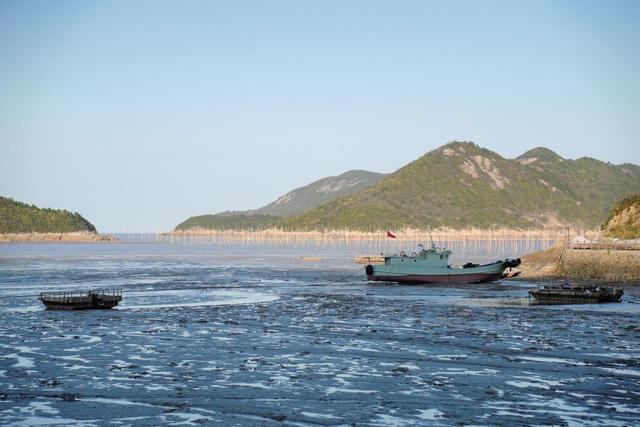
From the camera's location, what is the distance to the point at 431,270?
89.8 m

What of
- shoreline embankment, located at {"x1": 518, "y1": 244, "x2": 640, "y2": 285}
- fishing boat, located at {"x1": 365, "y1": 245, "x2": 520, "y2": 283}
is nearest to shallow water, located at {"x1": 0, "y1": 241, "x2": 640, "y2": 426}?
fishing boat, located at {"x1": 365, "y1": 245, "x2": 520, "y2": 283}

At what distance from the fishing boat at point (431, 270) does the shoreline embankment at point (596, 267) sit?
7.34 meters

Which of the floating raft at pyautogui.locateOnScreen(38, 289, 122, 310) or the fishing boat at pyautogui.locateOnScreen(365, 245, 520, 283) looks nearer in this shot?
the floating raft at pyautogui.locateOnScreen(38, 289, 122, 310)

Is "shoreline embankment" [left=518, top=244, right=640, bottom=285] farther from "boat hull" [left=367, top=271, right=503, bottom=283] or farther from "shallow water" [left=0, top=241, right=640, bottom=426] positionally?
"shallow water" [left=0, top=241, right=640, bottom=426]

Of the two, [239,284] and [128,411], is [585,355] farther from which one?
[239,284]

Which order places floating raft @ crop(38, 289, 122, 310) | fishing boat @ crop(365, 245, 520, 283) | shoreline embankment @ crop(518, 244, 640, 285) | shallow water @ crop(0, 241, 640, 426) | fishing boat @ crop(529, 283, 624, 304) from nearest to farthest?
shallow water @ crop(0, 241, 640, 426) → floating raft @ crop(38, 289, 122, 310) → fishing boat @ crop(529, 283, 624, 304) → shoreline embankment @ crop(518, 244, 640, 285) → fishing boat @ crop(365, 245, 520, 283)

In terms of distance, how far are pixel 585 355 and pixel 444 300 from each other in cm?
3069

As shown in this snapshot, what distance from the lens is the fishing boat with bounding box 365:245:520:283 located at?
294 ft

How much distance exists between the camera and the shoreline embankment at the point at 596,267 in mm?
85000

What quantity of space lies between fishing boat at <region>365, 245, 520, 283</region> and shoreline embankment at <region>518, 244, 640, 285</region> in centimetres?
734

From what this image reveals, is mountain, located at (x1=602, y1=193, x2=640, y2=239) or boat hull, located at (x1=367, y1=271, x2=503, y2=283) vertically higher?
mountain, located at (x1=602, y1=193, x2=640, y2=239)

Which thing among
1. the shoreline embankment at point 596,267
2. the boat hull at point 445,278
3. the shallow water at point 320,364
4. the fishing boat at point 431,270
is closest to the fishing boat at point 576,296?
the shallow water at point 320,364

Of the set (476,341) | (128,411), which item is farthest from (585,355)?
(128,411)

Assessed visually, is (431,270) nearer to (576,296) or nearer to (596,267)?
(596,267)
